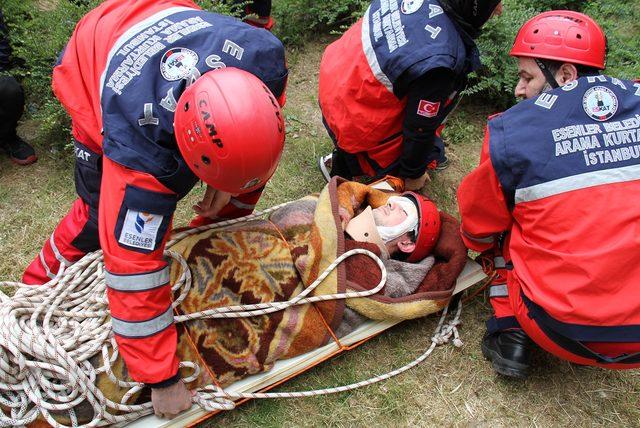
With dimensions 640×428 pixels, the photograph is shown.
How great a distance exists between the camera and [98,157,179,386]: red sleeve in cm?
212

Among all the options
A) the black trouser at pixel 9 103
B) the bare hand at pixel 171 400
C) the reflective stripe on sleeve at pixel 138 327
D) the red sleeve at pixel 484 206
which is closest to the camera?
the reflective stripe on sleeve at pixel 138 327

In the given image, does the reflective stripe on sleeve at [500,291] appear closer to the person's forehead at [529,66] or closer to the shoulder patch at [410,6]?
the person's forehead at [529,66]

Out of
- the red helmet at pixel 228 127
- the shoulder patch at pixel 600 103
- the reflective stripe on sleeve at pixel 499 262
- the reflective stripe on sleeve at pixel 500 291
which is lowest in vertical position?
the reflective stripe on sleeve at pixel 500 291

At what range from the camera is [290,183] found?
14.1 ft

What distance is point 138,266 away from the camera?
2.18 metres

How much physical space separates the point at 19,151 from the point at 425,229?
3330 mm

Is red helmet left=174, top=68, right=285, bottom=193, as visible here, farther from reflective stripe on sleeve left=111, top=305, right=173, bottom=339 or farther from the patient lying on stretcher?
the patient lying on stretcher

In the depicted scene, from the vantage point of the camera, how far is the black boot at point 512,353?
2881mm

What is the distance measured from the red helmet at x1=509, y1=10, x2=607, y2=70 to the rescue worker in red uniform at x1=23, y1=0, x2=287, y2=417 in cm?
140

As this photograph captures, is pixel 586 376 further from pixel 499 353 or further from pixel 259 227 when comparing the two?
pixel 259 227

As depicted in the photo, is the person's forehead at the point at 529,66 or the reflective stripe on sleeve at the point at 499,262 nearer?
the person's forehead at the point at 529,66

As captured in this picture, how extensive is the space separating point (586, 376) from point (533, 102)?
5.41ft

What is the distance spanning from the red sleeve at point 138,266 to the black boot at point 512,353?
1790 millimetres

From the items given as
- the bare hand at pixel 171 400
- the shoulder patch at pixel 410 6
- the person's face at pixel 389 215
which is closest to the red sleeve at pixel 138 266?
the bare hand at pixel 171 400
